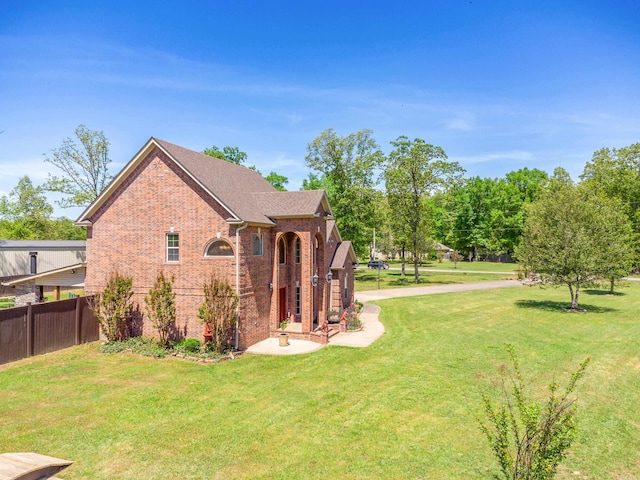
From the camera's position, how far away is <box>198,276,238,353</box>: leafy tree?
16945 mm

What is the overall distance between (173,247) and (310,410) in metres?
10.8

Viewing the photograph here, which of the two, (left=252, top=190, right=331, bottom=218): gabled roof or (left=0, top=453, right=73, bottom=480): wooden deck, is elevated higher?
(left=252, top=190, right=331, bottom=218): gabled roof

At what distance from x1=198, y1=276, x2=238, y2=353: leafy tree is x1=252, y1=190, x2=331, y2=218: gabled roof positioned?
5038 millimetres

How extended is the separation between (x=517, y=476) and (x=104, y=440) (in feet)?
30.0

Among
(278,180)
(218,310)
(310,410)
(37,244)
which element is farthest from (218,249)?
(278,180)

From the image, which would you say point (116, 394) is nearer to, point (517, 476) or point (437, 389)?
point (437, 389)

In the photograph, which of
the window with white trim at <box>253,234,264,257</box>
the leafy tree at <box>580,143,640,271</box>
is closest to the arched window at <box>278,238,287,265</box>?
the window with white trim at <box>253,234,264,257</box>

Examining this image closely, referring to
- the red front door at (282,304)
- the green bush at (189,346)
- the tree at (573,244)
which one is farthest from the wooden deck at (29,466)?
the tree at (573,244)

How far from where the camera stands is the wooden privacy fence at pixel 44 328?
15523 millimetres

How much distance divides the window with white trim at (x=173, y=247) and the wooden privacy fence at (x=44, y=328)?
4.56 meters

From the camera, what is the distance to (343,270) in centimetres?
2683

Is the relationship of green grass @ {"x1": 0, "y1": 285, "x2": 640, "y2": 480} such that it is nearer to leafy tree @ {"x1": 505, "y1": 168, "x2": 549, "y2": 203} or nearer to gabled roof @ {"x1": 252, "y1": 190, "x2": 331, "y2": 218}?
gabled roof @ {"x1": 252, "y1": 190, "x2": 331, "y2": 218}

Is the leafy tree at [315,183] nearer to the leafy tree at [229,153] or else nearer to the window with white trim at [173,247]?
the leafy tree at [229,153]

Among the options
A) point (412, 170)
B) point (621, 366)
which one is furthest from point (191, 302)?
point (412, 170)
